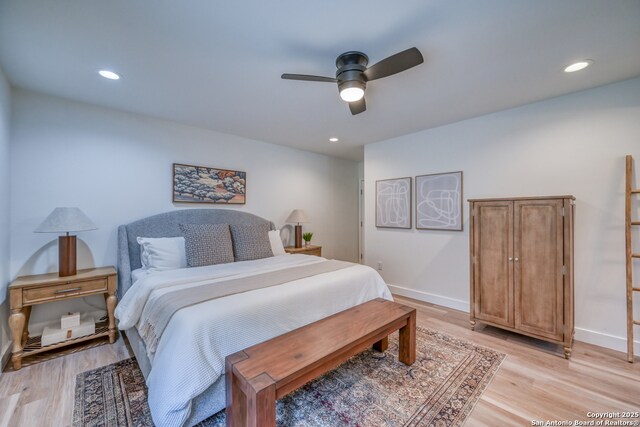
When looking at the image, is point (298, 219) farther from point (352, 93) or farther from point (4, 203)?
point (4, 203)

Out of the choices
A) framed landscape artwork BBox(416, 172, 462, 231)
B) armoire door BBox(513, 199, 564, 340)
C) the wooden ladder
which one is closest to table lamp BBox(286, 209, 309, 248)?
framed landscape artwork BBox(416, 172, 462, 231)

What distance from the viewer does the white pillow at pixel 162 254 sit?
2.77 m

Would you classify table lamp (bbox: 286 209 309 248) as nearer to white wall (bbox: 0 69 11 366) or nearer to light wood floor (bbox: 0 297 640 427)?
light wood floor (bbox: 0 297 640 427)

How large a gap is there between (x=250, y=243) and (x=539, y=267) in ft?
10.3

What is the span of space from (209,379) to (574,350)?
10.5ft

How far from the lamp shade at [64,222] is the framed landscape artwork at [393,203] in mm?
3668

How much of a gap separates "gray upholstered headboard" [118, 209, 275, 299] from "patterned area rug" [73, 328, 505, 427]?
38.9 inches

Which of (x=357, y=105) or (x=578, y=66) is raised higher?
(x=578, y=66)

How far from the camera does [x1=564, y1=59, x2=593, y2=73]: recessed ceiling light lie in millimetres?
2072

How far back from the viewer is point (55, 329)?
8.09 feet

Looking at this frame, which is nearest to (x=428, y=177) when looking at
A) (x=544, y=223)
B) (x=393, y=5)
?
(x=544, y=223)

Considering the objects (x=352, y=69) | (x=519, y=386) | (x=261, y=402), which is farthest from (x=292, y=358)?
(x=352, y=69)

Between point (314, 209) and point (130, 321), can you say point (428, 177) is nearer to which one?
point (314, 209)

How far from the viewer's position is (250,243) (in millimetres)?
3389
